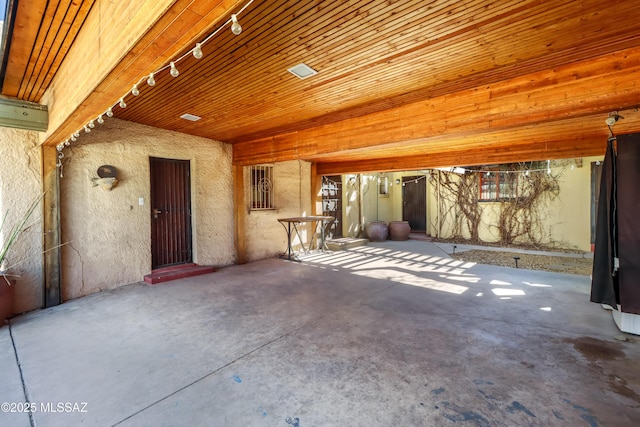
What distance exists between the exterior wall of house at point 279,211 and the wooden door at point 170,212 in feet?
4.14

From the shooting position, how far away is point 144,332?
9.58 feet

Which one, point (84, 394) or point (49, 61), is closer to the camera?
point (84, 394)

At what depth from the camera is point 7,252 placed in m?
3.46

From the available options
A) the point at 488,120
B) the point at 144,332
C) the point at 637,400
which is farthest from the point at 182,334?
the point at 488,120

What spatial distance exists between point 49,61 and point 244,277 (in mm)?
3645

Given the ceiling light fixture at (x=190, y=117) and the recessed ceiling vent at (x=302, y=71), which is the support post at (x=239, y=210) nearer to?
the ceiling light fixture at (x=190, y=117)

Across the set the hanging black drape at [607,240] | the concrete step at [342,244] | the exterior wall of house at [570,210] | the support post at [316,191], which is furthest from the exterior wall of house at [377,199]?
the hanging black drape at [607,240]

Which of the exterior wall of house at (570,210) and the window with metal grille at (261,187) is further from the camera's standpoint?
the exterior wall of house at (570,210)

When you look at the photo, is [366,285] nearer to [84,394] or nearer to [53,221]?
[84,394]

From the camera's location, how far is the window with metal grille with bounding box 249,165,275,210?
667 centimetres

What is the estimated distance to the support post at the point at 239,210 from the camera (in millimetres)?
6078

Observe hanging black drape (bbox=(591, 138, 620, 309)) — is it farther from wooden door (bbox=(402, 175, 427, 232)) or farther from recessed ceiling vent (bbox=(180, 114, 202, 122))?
wooden door (bbox=(402, 175, 427, 232))

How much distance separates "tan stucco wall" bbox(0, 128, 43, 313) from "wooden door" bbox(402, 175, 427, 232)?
9892 millimetres

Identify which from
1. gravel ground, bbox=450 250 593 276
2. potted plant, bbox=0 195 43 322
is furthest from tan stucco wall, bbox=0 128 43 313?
gravel ground, bbox=450 250 593 276
